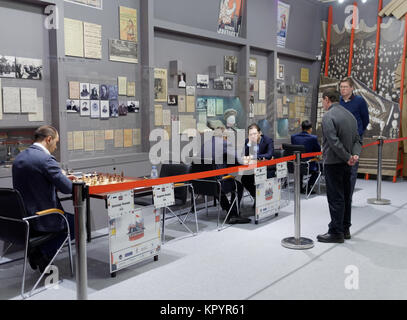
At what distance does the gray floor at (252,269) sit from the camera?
3.17 m

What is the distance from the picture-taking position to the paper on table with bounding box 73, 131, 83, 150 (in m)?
4.70

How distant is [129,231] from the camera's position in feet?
11.6

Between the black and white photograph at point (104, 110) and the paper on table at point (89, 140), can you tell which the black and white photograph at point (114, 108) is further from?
the paper on table at point (89, 140)

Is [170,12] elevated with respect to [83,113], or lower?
elevated

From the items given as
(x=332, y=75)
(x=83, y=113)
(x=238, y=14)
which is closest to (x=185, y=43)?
(x=238, y=14)

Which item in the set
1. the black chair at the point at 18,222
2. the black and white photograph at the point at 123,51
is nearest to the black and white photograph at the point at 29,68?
the black and white photograph at the point at 123,51

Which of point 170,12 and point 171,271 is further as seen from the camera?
point 170,12

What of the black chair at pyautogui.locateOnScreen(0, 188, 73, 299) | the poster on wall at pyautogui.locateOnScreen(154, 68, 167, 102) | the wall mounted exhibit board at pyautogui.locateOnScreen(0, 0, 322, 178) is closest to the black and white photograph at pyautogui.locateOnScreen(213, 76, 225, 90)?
the wall mounted exhibit board at pyautogui.locateOnScreen(0, 0, 322, 178)

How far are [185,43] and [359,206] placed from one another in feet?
11.3

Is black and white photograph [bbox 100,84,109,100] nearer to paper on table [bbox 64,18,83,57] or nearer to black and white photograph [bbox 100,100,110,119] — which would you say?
black and white photograph [bbox 100,100,110,119]

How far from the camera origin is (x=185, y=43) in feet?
20.7

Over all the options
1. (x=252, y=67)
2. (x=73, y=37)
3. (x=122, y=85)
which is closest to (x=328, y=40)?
(x=252, y=67)

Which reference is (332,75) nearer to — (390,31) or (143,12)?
(390,31)

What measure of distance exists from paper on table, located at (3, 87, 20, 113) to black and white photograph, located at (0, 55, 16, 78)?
0.43 ft
